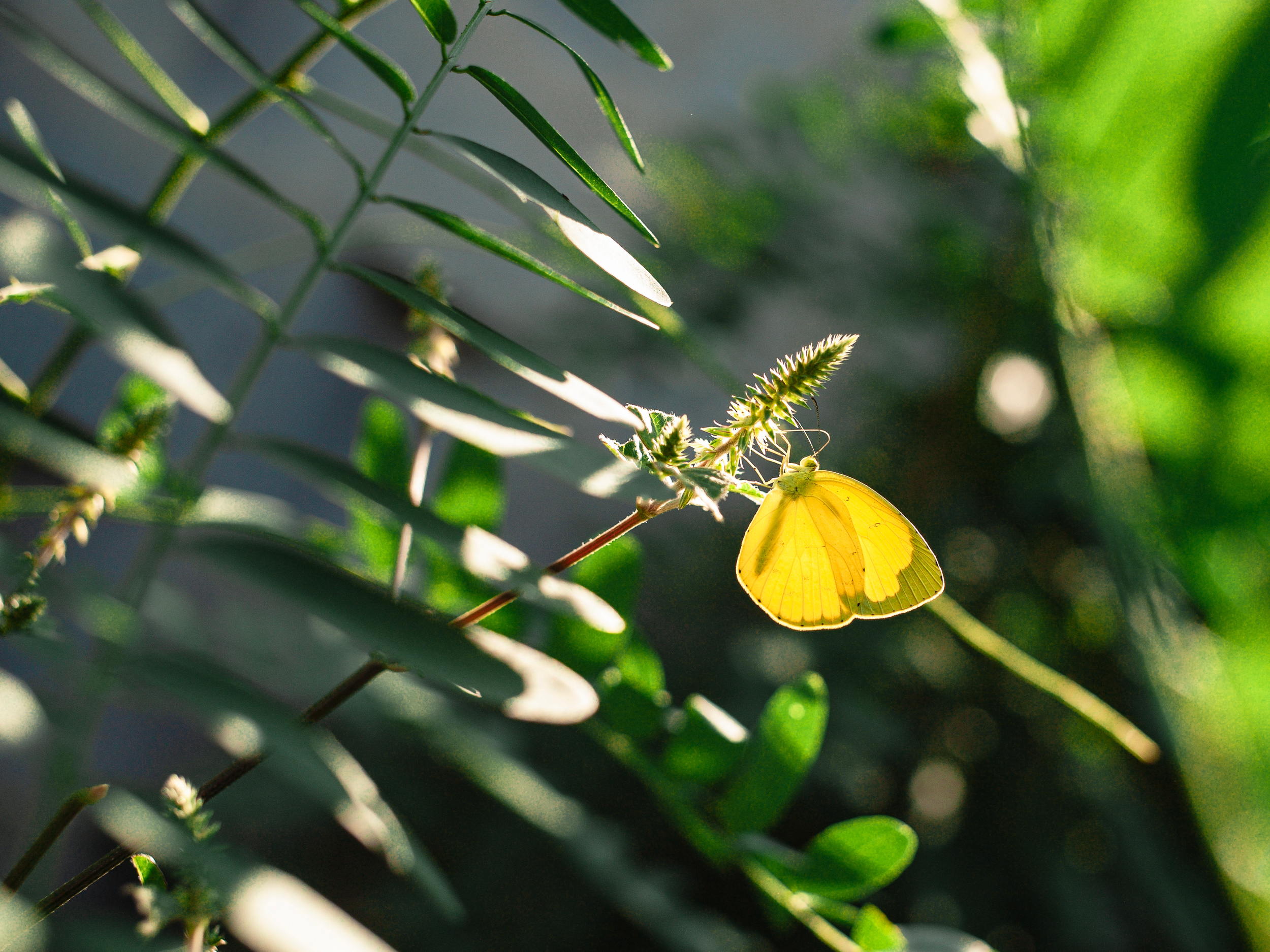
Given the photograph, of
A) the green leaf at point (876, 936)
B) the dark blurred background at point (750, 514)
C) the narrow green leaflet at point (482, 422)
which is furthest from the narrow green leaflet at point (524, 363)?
the dark blurred background at point (750, 514)

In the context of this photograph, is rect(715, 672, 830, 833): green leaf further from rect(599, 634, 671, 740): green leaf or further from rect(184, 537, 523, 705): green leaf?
rect(184, 537, 523, 705): green leaf

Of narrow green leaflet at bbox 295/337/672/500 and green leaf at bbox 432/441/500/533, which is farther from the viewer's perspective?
green leaf at bbox 432/441/500/533

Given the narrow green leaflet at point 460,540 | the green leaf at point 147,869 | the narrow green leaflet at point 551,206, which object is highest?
the narrow green leaflet at point 551,206

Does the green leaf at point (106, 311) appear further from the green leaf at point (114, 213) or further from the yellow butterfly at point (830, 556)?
the yellow butterfly at point (830, 556)

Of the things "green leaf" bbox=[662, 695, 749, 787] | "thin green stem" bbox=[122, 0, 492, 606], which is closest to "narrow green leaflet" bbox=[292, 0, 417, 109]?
"thin green stem" bbox=[122, 0, 492, 606]

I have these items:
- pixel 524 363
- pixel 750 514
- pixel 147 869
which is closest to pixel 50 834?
pixel 147 869

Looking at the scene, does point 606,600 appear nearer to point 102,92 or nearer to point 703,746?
point 703,746

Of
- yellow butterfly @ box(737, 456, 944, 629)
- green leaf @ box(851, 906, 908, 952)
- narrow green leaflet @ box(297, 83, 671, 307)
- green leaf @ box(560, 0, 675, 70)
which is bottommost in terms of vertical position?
green leaf @ box(851, 906, 908, 952)
